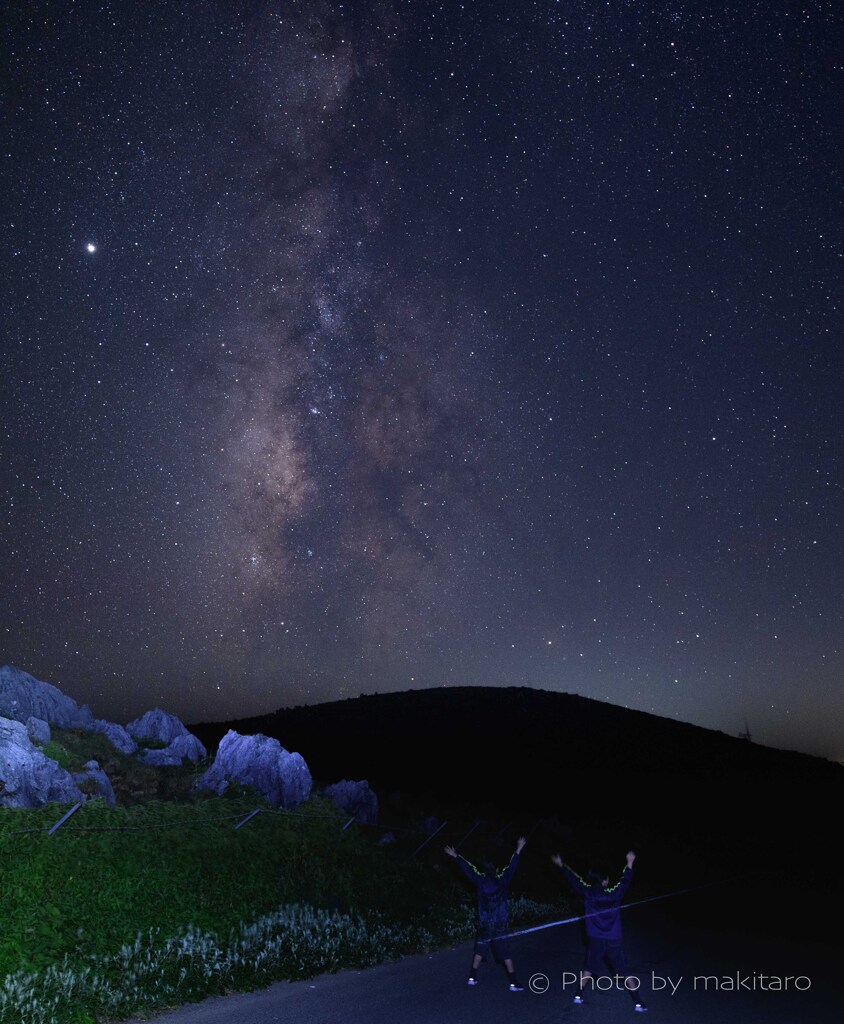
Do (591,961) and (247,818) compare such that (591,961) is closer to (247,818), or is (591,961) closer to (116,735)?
(247,818)

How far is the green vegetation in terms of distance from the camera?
8.92m

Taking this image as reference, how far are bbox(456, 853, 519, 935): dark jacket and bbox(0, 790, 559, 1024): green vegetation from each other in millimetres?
2629

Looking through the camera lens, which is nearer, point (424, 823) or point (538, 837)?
point (424, 823)

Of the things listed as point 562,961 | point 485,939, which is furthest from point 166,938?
point 562,961

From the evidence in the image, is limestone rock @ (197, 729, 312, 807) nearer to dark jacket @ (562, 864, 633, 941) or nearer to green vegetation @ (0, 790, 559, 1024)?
green vegetation @ (0, 790, 559, 1024)

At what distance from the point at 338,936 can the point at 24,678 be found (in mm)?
13780

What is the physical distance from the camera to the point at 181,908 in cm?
1139

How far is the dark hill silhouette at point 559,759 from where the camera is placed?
1791 inches

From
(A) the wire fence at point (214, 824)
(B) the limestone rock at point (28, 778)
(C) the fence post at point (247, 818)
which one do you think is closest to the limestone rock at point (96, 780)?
(B) the limestone rock at point (28, 778)

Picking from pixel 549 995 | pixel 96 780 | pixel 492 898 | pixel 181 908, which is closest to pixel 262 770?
pixel 96 780

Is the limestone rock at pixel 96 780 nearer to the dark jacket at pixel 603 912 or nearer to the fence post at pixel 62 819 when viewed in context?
the fence post at pixel 62 819

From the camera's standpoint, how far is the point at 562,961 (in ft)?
38.4

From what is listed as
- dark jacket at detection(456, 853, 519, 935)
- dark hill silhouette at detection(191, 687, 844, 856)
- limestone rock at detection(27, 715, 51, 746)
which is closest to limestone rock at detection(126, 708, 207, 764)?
limestone rock at detection(27, 715, 51, 746)

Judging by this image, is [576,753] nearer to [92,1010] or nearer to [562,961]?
[562,961]
